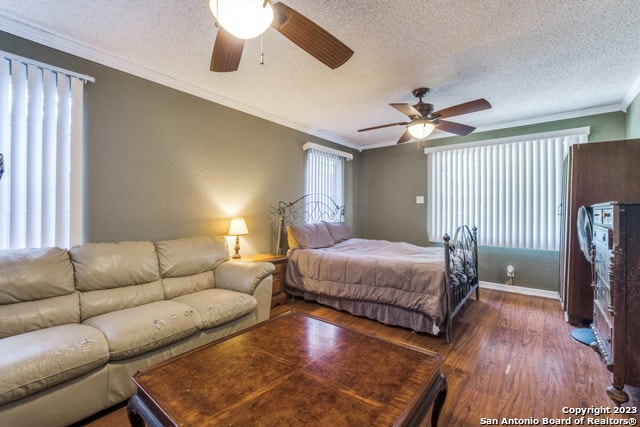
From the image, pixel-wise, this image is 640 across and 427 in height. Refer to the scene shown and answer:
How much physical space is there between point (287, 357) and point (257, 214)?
268cm

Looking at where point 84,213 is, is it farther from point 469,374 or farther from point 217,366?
point 469,374

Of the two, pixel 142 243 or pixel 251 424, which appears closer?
pixel 251 424

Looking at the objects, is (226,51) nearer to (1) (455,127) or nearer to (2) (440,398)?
(2) (440,398)

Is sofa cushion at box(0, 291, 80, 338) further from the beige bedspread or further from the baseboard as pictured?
the baseboard

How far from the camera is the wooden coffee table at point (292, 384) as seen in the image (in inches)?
39.7

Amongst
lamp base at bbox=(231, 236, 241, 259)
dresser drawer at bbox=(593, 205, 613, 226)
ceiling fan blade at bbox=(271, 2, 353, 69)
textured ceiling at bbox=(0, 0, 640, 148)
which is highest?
textured ceiling at bbox=(0, 0, 640, 148)

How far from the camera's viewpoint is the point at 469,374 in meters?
2.11

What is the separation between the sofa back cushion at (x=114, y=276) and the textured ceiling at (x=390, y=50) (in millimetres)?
1648

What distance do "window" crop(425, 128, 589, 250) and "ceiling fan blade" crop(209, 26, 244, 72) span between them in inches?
154

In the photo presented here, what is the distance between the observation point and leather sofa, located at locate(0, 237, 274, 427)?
146 cm

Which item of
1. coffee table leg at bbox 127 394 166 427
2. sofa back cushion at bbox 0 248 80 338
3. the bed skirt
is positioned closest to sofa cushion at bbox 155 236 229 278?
sofa back cushion at bbox 0 248 80 338

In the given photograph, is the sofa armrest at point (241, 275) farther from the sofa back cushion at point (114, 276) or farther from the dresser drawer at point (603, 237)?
the dresser drawer at point (603, 237)

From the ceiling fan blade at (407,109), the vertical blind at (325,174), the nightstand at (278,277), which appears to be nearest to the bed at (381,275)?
the nightstand at (278,277)

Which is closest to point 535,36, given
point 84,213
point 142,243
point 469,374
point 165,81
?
point 469,374
